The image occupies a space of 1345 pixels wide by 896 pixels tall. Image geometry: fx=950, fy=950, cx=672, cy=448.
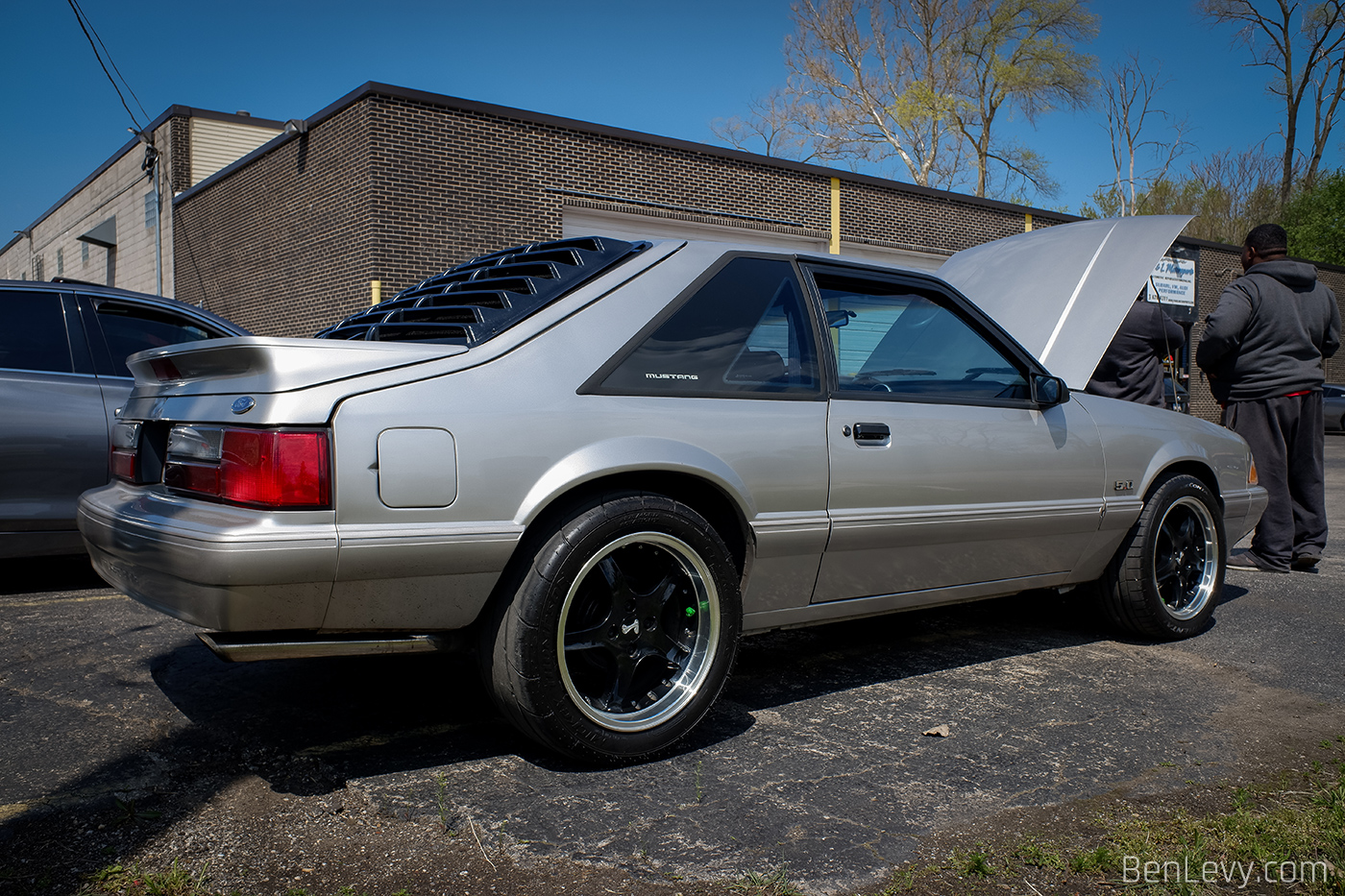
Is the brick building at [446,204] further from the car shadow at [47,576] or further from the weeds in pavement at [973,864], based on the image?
the weeds in pavement at [973,864]

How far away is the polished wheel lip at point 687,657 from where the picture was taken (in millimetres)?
2553

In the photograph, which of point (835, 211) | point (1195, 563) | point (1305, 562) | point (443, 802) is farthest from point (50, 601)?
point (835, 211)

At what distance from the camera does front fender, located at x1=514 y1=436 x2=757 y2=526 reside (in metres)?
2.50

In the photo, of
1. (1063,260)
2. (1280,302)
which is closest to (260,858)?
(1063,260)

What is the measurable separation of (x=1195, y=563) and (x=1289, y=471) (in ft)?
6.94

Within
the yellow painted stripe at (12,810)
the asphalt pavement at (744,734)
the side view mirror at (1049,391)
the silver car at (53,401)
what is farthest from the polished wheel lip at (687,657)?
the silver car at (53,401)

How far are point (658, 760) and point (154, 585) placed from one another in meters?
1.43

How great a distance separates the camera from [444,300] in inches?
120

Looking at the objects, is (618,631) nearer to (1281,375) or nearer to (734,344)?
(734,344)

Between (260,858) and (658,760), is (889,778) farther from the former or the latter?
(260,858)

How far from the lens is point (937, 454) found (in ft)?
11.0

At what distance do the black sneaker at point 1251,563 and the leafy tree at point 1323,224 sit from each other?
37687mm

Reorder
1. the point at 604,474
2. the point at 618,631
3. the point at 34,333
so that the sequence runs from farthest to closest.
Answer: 1. the point at 34,333
2. the point at 618,631
3. the point at 604,474

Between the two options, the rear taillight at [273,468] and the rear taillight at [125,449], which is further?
the rear taillight at [125,449]
